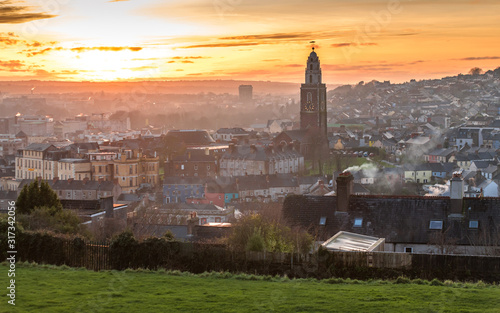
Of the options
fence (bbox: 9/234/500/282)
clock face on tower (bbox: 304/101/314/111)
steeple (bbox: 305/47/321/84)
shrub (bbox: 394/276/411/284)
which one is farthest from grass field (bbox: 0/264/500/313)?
clock face on tower (bbox: 304/101/314/111)

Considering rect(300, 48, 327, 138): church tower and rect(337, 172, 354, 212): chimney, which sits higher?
rect(300, 48, 327, 138): church tower

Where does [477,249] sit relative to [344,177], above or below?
below

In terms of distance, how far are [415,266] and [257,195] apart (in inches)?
1763

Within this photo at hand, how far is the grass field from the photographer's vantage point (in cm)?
1215

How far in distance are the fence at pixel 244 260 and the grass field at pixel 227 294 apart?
99 cm

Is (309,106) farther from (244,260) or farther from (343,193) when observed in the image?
(244,260)

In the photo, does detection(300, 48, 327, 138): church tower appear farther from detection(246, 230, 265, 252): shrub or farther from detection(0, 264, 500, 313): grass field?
detection(0, 264, 500, 313): grass field

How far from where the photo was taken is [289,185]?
62.7 m

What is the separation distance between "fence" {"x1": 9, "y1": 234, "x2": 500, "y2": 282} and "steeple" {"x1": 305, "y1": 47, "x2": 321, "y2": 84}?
2917 inches

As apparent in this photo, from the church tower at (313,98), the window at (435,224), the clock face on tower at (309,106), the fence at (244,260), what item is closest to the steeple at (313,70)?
the church tower at (313,98)

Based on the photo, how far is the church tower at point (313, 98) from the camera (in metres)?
90.3

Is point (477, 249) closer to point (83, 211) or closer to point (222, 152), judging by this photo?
point (83, 211)

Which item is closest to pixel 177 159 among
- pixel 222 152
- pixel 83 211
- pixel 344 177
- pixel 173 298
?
pixel 222 152

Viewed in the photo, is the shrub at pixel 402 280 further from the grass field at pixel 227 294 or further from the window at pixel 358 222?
the window at pixel 358 222
